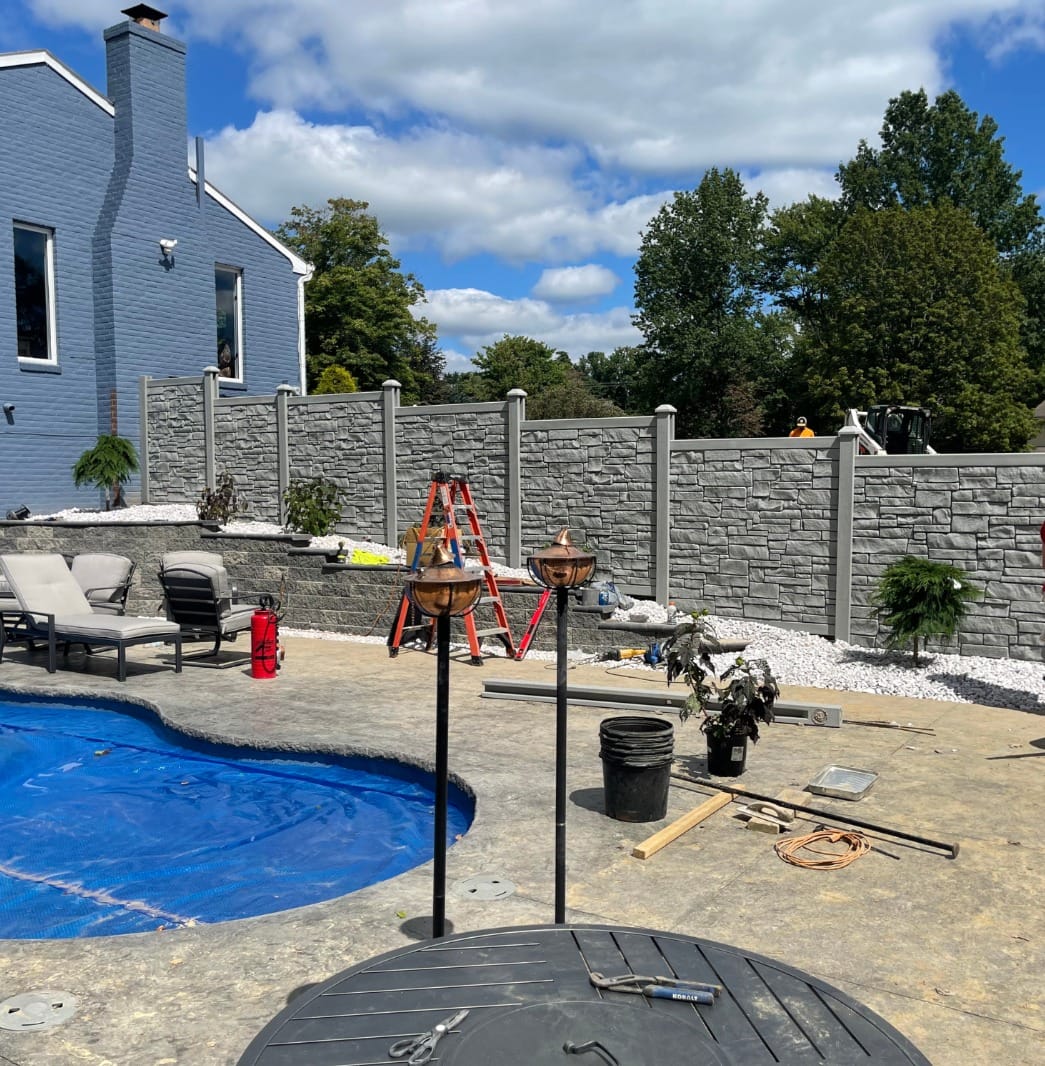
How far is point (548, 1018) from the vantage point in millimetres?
2434

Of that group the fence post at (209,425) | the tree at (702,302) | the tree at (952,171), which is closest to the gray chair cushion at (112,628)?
the fence post at (209,425)

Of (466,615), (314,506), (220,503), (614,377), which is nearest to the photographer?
(466,615)

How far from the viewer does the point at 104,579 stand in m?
11.2

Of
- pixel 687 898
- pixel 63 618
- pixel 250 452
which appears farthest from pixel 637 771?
pixel 250 452

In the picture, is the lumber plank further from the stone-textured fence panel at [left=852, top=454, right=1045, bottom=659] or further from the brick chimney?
the brick chimney

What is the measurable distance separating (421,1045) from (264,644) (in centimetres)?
724

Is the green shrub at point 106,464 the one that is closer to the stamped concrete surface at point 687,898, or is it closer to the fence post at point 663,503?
the stamped concrete surface at point 687,898

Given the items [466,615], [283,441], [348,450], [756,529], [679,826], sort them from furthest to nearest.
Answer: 1. [283,441]
2. [348,450]
3. [756,529]
4. [466,615]
5. [679,826]

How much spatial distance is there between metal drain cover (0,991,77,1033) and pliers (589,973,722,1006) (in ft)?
6.17

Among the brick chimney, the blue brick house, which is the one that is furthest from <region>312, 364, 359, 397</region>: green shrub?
the brick chimney

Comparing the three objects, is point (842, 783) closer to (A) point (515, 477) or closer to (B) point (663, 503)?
(B) point (663, 503)

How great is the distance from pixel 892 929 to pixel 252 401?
12.7 metres

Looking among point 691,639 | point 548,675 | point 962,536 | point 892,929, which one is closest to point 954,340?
point 962,536

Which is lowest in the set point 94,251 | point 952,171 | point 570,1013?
point 570,1013
